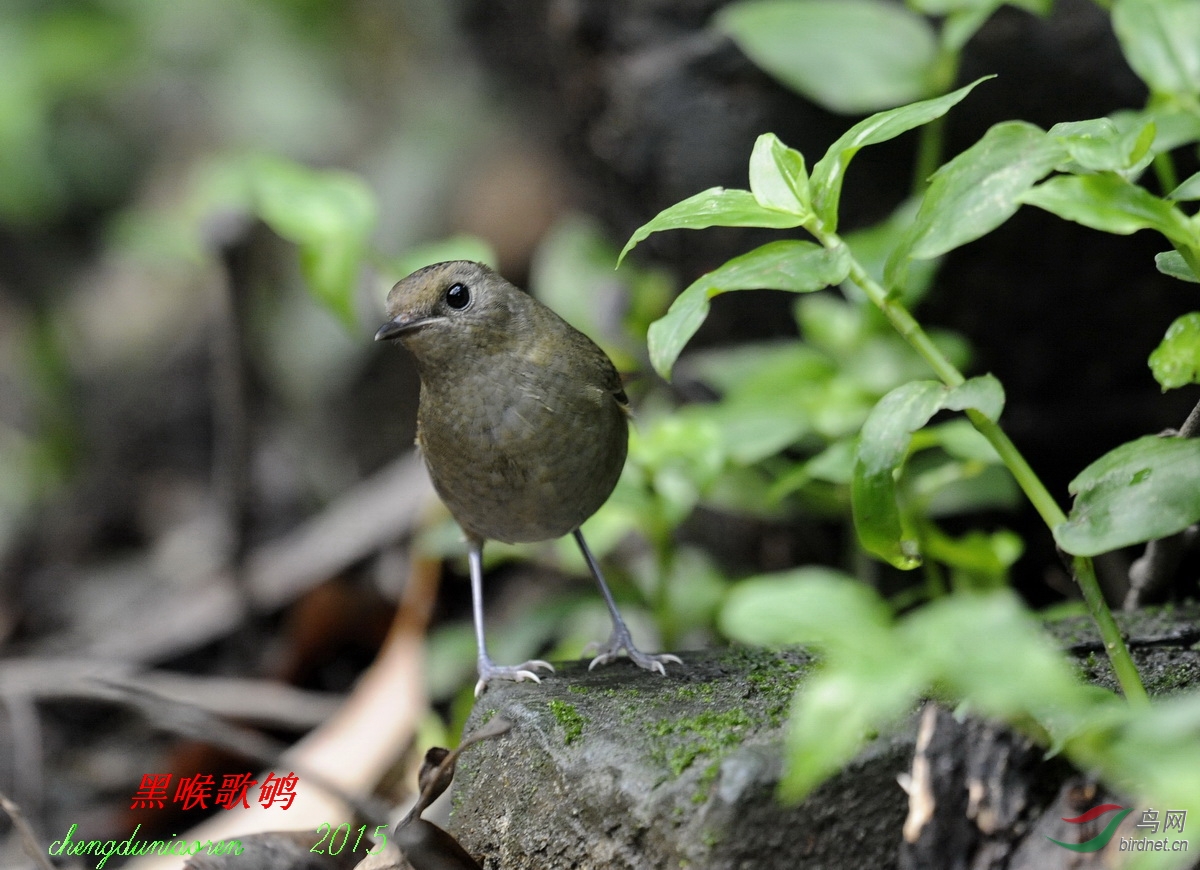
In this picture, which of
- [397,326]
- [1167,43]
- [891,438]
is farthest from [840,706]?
[1167,43]

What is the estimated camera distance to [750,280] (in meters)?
→ 2.12

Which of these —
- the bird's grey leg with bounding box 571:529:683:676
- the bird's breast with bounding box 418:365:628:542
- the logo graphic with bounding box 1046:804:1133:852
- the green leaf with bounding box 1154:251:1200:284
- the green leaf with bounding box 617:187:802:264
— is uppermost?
the green leaf with bounding box 617:187:802:264

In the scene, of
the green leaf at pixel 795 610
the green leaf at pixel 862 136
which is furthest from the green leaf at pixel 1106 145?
the green leaf at pixel 795 610

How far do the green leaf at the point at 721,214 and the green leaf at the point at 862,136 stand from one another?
0.07 metres

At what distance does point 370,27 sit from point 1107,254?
17.7 feet

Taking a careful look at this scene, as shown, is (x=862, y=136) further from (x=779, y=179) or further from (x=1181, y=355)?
(x=1181, y=355)

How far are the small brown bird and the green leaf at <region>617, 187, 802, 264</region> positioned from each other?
0.95m

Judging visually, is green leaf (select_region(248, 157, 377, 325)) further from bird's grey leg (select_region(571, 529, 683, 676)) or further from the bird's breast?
bird's grey leg (select_region(571, 529, 683, 676))

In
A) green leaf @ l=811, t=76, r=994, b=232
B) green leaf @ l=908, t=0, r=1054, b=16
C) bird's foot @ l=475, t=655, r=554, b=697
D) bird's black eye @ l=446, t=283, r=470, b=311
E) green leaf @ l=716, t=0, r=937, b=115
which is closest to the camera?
green leaf @ l=811, t=76, r=994, b=232

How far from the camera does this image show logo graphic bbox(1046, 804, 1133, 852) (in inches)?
77.3

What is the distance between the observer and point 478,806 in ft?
8.82

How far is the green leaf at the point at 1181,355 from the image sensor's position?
227 centimetres

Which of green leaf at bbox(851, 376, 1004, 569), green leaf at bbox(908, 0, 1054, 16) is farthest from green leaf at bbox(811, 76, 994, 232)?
green leaf at bbox(908, 0, 1054, 16)

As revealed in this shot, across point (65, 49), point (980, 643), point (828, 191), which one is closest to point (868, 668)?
point (980, 643)
